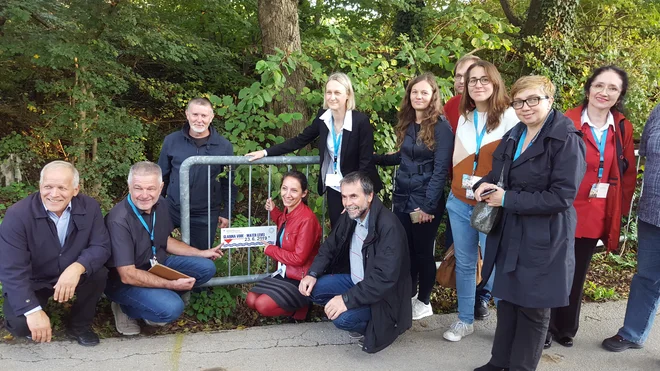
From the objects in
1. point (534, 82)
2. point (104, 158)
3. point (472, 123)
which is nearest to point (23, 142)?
point (104, 158)

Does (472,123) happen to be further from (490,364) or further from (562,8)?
(562,8)

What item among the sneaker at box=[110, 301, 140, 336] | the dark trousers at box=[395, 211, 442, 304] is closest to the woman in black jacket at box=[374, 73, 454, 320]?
the dark trousers at box=[395, 211, 442, 304]

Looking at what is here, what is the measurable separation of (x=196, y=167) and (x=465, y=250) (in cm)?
223

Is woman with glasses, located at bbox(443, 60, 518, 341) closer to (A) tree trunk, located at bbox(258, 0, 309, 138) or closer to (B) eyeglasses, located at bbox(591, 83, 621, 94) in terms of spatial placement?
(B) eyeglasses, located at bbox(591, 83, 621, 94)

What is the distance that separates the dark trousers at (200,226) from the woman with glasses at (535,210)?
236cm

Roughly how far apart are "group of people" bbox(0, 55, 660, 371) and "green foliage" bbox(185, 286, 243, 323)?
0.27m

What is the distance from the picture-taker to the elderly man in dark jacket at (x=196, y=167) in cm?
392

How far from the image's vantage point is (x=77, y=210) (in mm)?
3135

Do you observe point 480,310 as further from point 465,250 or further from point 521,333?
point 521,333

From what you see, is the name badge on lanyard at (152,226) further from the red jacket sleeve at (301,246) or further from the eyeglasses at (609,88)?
the eyeglasses at (609,88)

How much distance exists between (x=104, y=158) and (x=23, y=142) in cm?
156

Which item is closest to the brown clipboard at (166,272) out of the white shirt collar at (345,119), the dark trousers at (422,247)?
the white shirt collar at (345,119)

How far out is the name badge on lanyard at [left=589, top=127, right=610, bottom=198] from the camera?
315 centimetres

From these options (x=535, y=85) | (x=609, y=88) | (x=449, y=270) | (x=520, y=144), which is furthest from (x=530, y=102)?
(x=449, y=270)
